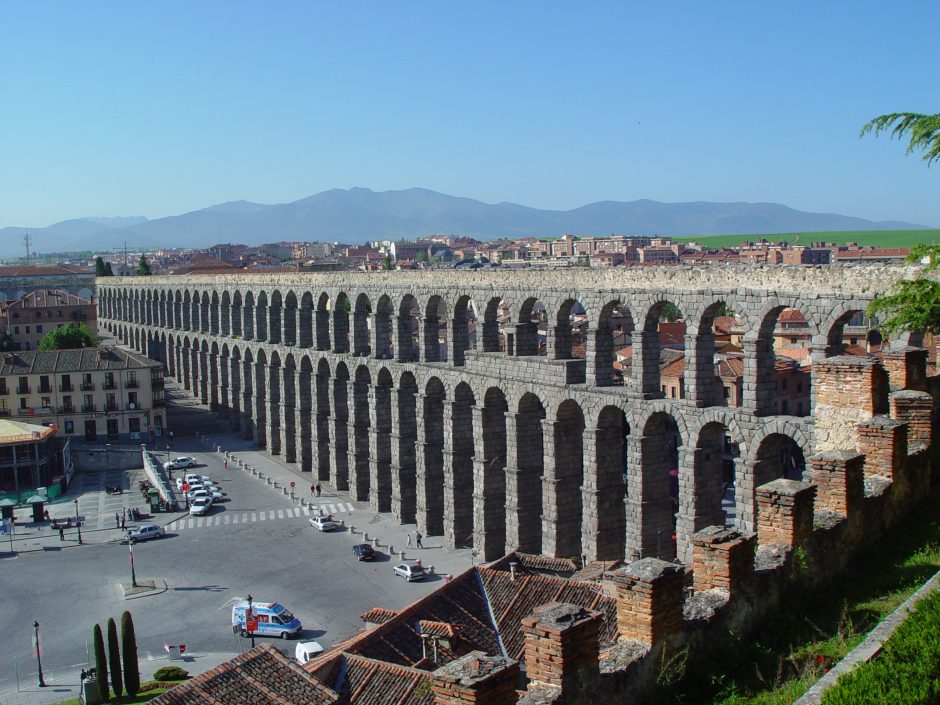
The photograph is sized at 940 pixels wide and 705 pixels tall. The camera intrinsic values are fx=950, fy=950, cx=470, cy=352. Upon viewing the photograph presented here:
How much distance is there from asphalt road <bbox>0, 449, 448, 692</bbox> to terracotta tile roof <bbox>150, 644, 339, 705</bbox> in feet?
45.8

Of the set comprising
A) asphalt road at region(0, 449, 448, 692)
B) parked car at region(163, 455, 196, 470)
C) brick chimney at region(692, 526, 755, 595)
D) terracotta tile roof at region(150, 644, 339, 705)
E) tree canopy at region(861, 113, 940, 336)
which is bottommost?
asphalt road at region(0, 449, 448, 692)

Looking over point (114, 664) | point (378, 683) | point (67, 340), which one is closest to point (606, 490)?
point (378, 683)

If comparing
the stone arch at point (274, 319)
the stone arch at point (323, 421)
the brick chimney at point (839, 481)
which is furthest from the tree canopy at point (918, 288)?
the stone arch at point (274, 319)

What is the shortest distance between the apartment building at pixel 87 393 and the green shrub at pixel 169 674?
40.0 m

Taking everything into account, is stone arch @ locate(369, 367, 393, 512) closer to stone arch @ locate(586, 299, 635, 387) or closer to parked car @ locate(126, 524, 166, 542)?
parked car @ locate(126, 524, 166, 542)

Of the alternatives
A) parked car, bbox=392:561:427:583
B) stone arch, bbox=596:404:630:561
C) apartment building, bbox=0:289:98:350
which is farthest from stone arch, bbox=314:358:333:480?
apartment building, bbox=0:289:98:350

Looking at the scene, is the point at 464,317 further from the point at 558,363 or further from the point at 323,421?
the point at 323,421

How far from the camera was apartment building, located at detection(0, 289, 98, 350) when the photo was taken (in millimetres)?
99750

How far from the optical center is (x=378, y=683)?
2064cm

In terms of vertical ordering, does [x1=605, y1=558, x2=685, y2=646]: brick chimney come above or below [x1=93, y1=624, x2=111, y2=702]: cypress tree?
above

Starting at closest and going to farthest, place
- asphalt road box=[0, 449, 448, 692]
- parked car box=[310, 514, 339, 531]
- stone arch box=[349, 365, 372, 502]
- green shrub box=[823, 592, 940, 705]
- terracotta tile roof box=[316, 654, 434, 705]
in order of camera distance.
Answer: green shrub box=[823, 592, 940, 705]
terracotta tile roof box=[316, 654, 434, 705]
asphalt road box=[0, 449, 448, 692]
parked car box=[310, 514, 339, 531]
stone arch box=[349, 365, 372, 502]

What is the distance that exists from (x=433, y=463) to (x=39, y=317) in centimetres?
7069

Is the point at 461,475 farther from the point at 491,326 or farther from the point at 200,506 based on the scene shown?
the point at 200,506

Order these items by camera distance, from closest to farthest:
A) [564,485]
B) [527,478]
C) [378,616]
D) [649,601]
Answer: [649,601]
[378,616]
[564,485]
[527,478]
